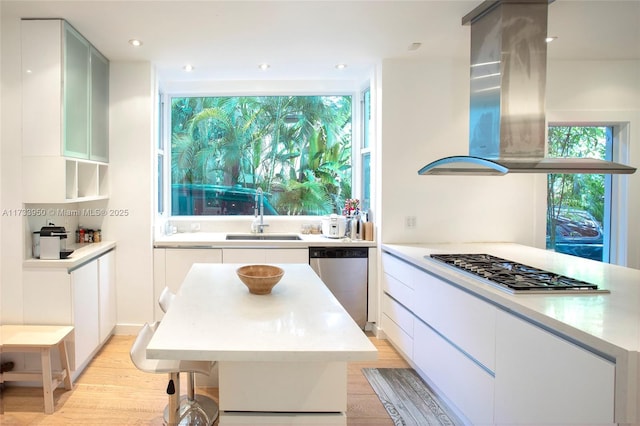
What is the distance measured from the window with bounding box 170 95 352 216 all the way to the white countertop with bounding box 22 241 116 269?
1151 mm

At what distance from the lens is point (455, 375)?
2273 mm

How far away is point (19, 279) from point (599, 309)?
3394mm

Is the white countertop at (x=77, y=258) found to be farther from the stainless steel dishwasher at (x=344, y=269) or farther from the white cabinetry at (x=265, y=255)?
the stainless steel dishwasher at (x=344, y=269)

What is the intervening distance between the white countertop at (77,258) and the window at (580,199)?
13.4ft

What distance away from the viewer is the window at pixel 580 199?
12.0 ft

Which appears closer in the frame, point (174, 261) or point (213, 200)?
point (174, 261)

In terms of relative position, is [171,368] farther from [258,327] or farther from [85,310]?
[85,310]

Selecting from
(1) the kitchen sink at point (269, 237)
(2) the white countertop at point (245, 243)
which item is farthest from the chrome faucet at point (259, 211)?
(2) the white countertop at point (245, 243)

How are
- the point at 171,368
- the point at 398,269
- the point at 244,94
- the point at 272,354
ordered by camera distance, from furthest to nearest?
the point at 244,94 → the point at 398,269 → the point at 171,368 → the point at 272,354

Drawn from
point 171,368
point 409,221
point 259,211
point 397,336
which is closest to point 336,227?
point 409,221

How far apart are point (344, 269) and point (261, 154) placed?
172 cm

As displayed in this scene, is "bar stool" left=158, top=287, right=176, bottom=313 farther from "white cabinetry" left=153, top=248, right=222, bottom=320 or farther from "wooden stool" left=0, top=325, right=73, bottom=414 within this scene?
"white cabinetry" left=153, top=248, right=222, bottom=320

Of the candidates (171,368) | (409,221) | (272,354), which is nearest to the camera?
(272,354)

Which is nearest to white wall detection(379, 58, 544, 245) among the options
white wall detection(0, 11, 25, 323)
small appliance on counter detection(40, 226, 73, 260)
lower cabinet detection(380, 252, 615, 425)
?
lower cabinet detection(380, 252, 615, 425)
